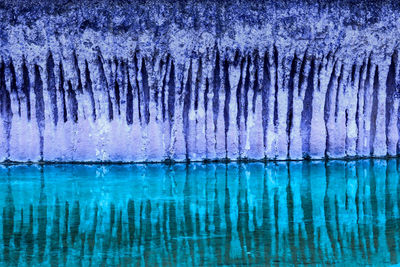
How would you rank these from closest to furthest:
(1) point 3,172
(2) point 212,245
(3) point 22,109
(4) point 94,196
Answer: (2) point 212,245 < (4) point 94,196 < (1) point 3,172 < (3) point 22,109

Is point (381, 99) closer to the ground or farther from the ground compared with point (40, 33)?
closer to the ground

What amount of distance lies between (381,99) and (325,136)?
14.3 inches

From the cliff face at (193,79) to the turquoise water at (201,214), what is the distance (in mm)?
186

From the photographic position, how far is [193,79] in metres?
4.61

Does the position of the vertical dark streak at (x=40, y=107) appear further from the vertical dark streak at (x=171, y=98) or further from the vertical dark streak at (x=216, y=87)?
the vertical dark streak at (x=216, y=87)

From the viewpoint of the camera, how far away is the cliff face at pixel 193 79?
452cm

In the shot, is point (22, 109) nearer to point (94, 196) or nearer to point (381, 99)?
point (94, 196)

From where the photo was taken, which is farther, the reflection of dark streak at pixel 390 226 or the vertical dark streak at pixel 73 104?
the vertical dark streak at pixel 73 104

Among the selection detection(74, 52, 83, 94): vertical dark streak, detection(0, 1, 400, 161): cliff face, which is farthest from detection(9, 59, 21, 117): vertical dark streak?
detection(74, 52, 83, 94): vertical dark streak

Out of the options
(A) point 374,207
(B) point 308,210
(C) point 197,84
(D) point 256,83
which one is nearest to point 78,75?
(C) point 197,84

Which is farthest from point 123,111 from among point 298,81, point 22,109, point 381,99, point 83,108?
point 381,99

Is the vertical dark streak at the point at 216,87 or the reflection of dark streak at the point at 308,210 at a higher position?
the vertical dark streak at the point at 216,87

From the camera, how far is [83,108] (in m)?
4.63

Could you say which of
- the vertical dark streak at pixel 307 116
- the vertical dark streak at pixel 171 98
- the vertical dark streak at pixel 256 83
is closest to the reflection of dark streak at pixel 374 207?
the vertical dark streak at pixel 307 116
